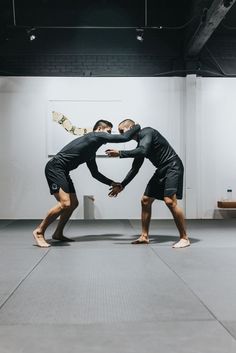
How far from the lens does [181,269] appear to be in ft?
12.0

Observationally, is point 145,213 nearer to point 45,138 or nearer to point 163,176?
point 163,176

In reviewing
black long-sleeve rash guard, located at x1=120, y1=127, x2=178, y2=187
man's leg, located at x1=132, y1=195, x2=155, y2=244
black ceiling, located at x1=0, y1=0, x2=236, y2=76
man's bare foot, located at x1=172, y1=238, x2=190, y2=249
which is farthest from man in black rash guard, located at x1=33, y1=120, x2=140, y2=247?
black ceiling, located at x1=0, y1=0, x2=236, y2=76

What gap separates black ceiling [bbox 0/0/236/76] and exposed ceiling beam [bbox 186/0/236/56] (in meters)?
0.46

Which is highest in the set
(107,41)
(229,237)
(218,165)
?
(107,41)

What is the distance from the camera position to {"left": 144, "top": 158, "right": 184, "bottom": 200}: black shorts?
15.6ft

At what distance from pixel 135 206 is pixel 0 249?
13.1ft

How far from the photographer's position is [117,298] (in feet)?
9.09

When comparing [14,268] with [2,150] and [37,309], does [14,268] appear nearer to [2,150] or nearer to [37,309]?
[37,309]

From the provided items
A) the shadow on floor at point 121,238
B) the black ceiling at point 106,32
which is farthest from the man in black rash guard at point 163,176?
the black ceiling at point 106,32

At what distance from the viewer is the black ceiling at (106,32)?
8500 mm

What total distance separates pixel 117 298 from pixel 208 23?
206 inches

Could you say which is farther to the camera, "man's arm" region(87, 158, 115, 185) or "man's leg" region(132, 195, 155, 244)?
"man's arm" region(87, 158, 115, 185)

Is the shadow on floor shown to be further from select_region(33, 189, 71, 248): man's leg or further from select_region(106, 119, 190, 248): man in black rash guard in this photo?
select_region(106, 119, 190, 248): man in black rash guard

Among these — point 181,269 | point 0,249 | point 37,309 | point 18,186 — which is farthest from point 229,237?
point 18,186
